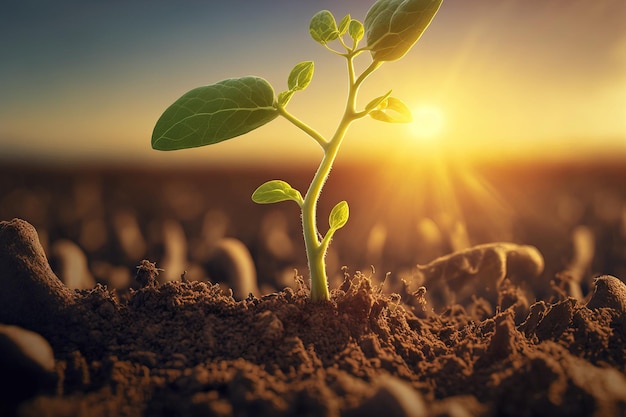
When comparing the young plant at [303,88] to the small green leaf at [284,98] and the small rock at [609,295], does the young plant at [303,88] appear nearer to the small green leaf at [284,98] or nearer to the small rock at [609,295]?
the small green leaf at [284,98]

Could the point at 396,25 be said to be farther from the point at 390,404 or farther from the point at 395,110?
the point at 390,404

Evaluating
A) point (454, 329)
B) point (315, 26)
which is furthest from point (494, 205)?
point (315, 26)

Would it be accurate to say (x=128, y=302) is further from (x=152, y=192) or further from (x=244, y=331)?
(x=152, y=192)

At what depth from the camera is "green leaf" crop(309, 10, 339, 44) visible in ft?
3.53

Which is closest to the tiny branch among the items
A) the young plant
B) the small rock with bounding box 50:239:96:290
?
the young plant

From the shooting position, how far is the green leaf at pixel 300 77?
3.53 ft

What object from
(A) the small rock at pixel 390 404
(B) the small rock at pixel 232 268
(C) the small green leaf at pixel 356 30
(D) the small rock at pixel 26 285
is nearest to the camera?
(A) the small rock at pixel 390 404

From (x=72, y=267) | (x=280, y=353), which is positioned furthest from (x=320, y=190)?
(x=72, y=267)

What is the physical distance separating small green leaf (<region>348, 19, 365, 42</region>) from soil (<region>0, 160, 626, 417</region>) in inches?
17.0

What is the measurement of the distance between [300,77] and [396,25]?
0.19 metres

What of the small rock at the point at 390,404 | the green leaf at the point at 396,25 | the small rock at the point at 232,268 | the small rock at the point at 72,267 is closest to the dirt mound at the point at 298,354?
the small rock at the point at 390,404

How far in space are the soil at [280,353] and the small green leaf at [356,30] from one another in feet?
1.42

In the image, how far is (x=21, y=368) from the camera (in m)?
0.81

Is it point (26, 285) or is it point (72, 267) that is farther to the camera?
point (72, 267)
